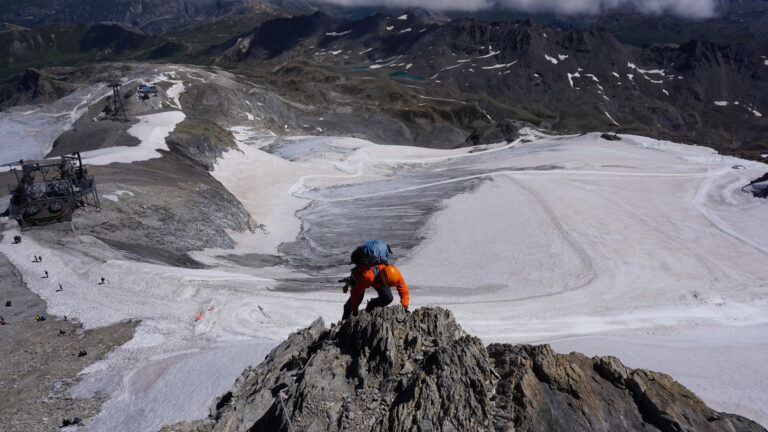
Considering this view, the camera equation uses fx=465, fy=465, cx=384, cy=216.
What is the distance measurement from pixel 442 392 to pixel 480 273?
19.1m

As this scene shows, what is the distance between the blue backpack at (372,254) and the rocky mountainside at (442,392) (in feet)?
3.47

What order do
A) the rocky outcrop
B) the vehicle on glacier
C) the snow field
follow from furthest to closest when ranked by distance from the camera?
the vehicle on glacier < the snow field < the rocky outcrop

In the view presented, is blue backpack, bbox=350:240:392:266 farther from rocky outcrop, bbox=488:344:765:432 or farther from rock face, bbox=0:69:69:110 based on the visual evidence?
rock face, bbox=0:69:69:110

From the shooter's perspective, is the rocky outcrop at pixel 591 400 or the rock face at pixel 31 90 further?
the rock face at pixel 31 90

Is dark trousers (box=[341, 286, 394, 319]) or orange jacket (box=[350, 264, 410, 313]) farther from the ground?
orange jacket (box=[350, 264, 410, 313])

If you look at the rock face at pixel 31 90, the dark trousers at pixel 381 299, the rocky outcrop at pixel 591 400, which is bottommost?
the rocky outcrop at pixel 591 400

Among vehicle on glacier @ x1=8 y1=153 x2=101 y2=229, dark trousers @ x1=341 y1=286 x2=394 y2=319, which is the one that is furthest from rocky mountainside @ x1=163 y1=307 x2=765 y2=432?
vehicle on glacier @ x1=8 y1=153 x2=101 y2=229

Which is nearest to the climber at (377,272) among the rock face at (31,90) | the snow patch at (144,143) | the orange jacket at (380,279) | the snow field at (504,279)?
the orange jacket at (380,279)

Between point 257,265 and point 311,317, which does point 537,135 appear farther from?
point 311,317

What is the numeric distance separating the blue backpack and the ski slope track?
539 centimetres

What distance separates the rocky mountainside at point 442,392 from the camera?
7.89 meters

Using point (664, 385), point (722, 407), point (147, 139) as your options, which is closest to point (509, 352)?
point (664, 385)

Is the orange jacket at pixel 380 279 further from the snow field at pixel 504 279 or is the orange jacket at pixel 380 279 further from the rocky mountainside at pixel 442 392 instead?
the snow field at pixel 504 279

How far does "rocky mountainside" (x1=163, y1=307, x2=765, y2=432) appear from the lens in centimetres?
789
